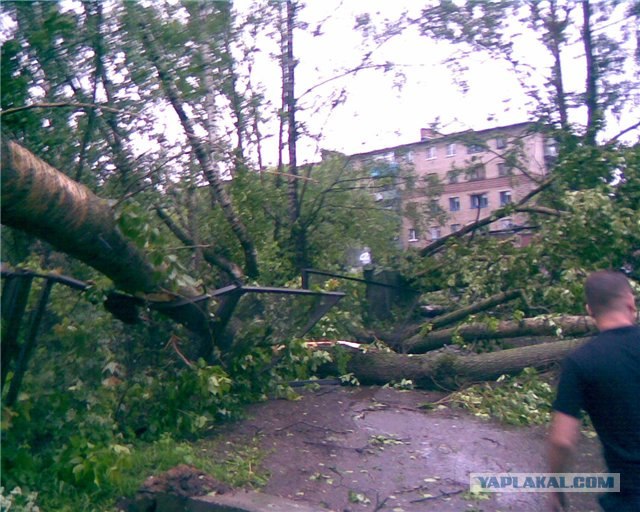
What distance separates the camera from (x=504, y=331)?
9.30 metres

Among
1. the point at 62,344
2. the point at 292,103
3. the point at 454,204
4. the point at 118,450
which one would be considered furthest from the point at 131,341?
the point at 454,204

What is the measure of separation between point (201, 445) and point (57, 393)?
1595 millimetres

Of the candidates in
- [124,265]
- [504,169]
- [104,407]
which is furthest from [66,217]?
[504,169]

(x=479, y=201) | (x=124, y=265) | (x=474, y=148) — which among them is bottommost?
(x=124, y=265)

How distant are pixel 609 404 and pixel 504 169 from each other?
28.4 feet

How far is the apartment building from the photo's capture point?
36.6ft

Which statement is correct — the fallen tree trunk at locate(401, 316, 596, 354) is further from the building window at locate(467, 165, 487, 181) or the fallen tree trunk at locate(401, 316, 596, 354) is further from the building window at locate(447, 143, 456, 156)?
the building window at locate(447, 143, 456, 156)

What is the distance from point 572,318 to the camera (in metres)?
8.67

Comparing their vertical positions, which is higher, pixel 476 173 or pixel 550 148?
pixel 550 148

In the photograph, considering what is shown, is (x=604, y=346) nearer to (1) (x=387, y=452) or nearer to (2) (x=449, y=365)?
(1) (x=387, y=452)

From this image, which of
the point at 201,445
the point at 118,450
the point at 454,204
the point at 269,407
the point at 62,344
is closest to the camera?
the point at 118,450

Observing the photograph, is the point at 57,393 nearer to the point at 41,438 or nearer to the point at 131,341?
the point at 41,438

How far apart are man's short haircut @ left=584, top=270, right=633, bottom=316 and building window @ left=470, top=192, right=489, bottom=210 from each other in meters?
7.82
